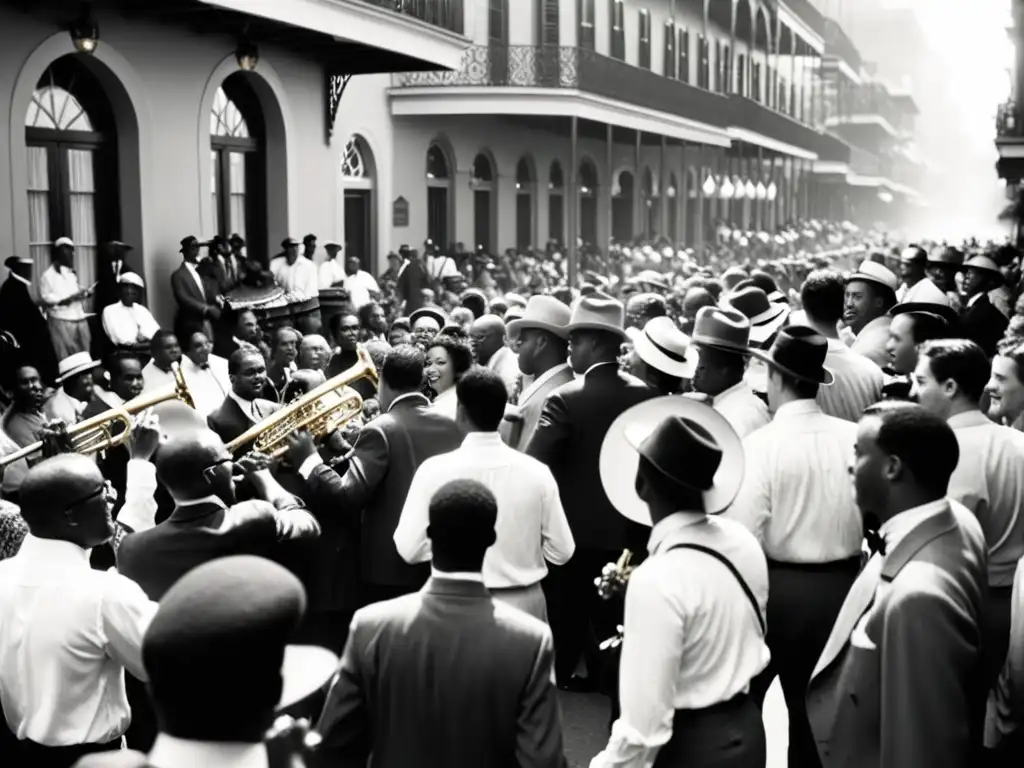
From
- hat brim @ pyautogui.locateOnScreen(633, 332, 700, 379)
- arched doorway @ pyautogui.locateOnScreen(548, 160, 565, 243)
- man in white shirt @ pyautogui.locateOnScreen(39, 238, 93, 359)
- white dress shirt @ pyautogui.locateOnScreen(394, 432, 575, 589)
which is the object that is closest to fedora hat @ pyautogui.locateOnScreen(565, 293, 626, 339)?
hat brim @ pyautogui.locateOnScreen(633, 332, 700, 379)

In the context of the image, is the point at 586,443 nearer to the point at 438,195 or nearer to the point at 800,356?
the point at 800,356

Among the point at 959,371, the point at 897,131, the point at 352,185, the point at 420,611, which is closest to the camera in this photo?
the point at 420,611

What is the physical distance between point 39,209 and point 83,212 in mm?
768

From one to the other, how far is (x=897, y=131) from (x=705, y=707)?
90068 mm

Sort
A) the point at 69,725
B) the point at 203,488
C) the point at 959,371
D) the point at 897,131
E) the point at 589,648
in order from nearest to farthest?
the point at 69,725 → the point at 203,488 → the point at 959,371 → the point at 589,648 → the point at 897,131

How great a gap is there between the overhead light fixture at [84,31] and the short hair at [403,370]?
8.00m

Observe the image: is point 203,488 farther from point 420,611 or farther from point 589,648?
point 589,648

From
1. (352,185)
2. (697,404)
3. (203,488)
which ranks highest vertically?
(352,185)

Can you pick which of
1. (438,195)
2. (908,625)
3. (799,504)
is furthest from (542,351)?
(438,195)

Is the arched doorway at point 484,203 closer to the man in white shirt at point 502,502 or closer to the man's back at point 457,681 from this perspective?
the man in white shirt at point 502,502

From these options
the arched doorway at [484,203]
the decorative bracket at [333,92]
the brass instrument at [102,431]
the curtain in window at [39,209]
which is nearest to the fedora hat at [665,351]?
the brass instrument at [102,431]

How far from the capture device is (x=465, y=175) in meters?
23.2

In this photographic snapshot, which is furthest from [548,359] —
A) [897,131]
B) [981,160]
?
[981,160]

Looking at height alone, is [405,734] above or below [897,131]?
below
